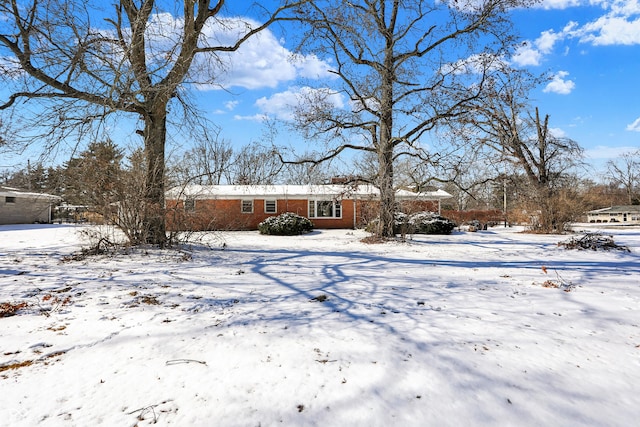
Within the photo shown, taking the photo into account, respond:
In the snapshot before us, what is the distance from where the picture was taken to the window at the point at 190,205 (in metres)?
10.1

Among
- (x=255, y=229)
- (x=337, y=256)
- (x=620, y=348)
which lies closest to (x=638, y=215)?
(x=255, y=229)

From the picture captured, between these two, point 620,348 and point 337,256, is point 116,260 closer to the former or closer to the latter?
point 337,256

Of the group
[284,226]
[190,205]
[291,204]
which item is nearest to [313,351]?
[190,205]

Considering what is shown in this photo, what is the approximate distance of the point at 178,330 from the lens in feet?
11.7

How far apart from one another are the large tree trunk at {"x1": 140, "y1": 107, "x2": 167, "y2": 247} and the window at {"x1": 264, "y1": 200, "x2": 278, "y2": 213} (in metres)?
13.4

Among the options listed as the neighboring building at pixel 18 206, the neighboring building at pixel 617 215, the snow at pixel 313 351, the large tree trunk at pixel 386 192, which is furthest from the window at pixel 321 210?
the neighboring building at pixel 617 215

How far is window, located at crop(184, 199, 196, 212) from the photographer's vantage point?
399 inches

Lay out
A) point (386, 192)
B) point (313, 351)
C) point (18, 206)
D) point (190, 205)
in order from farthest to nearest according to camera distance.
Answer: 1. point (18, 206)
2. point (386, 192)
3. point (190, 205)
4. point (313, 351)

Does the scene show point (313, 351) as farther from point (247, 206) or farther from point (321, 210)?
point (247, 206)

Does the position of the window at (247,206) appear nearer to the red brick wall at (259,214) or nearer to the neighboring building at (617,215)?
the red brick wall at (259,214)

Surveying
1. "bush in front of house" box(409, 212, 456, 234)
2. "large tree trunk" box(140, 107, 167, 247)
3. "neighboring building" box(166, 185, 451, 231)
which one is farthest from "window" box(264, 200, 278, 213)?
"large tree trunk" box(140, 107, 167, 247)

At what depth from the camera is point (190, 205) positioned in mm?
10352

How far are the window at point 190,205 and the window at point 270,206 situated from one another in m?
13.0

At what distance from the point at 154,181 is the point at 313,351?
7898 millimetres
